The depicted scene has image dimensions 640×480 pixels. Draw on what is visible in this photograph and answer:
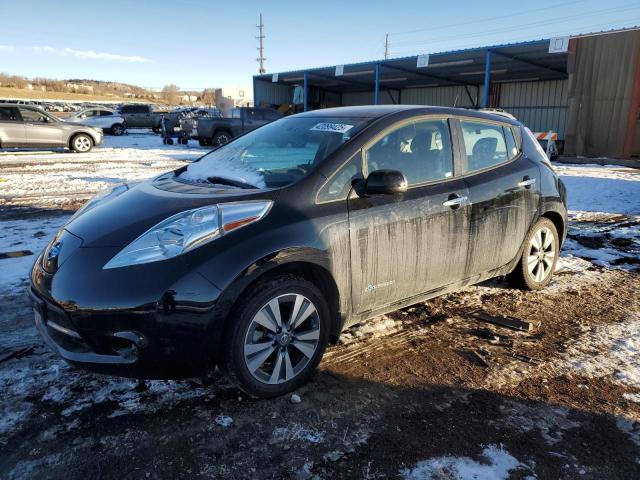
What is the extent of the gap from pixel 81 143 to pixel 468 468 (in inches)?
732

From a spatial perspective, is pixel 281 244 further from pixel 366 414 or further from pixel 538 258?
pixel 538 258

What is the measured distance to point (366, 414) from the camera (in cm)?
271

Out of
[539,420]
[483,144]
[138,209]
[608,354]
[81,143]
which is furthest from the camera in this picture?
[81,143]

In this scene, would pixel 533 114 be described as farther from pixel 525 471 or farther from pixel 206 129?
pixel 525 471

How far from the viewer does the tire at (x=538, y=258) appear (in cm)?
448

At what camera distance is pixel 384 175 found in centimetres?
304

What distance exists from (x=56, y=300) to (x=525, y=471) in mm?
2485

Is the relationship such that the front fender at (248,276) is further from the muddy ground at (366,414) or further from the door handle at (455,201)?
the door handle at (455,201)

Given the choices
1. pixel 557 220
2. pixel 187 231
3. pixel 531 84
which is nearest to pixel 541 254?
pixel 557 220

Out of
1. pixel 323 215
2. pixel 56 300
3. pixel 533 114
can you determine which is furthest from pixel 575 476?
pixel 533 114

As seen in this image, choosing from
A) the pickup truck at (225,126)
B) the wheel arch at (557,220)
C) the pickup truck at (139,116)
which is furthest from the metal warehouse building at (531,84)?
the pickup truck at (139,116)

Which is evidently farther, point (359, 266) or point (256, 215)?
point (359, 266)

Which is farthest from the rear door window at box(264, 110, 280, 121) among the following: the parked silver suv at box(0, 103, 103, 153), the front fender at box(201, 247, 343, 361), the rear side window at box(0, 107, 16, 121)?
the front fender at box(201, 247, 343, 361)

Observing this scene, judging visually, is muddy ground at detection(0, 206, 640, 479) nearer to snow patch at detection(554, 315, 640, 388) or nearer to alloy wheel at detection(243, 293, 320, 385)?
Result: snow patch at detection(554, 315, 640, 388)
